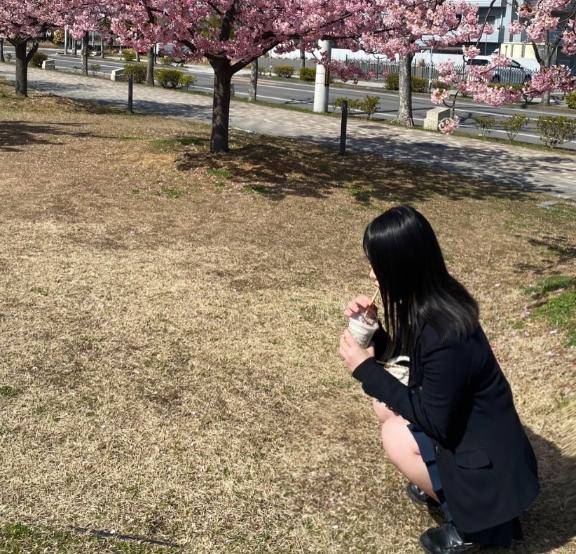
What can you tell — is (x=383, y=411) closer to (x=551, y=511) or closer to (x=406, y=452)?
(x=406, y=452)

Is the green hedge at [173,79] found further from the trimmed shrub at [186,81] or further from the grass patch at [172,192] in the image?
the grass patch at [172,192]

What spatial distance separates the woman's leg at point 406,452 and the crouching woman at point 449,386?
0.05m

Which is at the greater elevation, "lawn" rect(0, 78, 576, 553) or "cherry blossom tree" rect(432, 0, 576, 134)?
"cherry blossom tree" rect(432, 0, 576, 134)

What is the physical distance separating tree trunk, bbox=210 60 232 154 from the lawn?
4.34ft

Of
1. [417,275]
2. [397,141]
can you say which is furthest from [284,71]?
[417,275]

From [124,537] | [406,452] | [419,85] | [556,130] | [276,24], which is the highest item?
[419,85]

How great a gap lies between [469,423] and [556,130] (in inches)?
657

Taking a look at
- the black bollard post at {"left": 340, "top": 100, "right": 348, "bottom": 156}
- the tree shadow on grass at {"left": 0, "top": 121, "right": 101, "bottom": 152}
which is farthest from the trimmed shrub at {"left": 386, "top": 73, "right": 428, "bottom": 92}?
the tree shadow on grass at {"left": 0, "top": 121, "right": 101, "bottom": 152}

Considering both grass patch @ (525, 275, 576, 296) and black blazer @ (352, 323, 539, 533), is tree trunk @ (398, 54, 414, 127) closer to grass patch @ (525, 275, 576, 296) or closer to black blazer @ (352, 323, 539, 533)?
grass patch @ (525, 275, 576, 296)

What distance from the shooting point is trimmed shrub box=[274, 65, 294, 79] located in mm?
40750

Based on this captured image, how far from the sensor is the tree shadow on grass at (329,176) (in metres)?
11.0

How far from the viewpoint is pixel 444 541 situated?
319 centimetres

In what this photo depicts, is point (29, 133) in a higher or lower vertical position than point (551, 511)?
higher

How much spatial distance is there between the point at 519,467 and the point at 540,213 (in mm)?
8295
